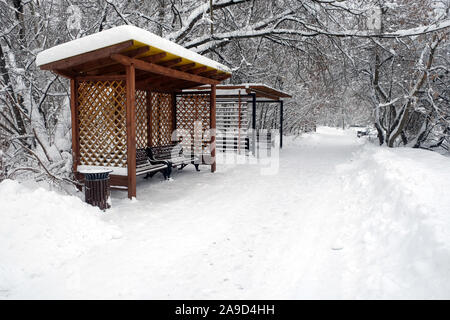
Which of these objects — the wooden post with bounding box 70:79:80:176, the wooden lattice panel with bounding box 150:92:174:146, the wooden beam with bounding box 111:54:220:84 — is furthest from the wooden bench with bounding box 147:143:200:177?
the wooden beam with bounding box 111:54:220:84

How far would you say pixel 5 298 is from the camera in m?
2.45

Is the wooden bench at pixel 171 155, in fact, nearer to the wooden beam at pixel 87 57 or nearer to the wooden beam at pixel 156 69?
the wooden beam at pixel 156 69

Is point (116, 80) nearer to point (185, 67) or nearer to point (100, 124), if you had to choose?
point (100, 124)

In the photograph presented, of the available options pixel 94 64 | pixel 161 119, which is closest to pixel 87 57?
pixel 94 64

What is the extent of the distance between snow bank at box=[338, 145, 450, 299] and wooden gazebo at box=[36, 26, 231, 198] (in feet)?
12.1

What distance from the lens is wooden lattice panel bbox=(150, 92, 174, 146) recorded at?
26.3 feet

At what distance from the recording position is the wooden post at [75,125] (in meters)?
5.66

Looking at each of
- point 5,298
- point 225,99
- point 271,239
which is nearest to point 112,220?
point 5,298

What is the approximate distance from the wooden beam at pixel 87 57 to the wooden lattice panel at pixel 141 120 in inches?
88.0

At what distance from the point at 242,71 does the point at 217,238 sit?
9.09 meters

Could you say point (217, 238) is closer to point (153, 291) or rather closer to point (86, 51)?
point (153, 291)

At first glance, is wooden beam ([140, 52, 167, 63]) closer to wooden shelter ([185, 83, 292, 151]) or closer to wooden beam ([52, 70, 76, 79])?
wooden beam ([52, 70, 76, 79])

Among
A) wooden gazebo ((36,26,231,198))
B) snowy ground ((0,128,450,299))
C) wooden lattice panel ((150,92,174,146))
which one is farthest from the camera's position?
wooden lattice panel ((150,92,174,146))

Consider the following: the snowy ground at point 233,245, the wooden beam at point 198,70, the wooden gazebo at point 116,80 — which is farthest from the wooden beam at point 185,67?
the snowy ground at point 233,245
